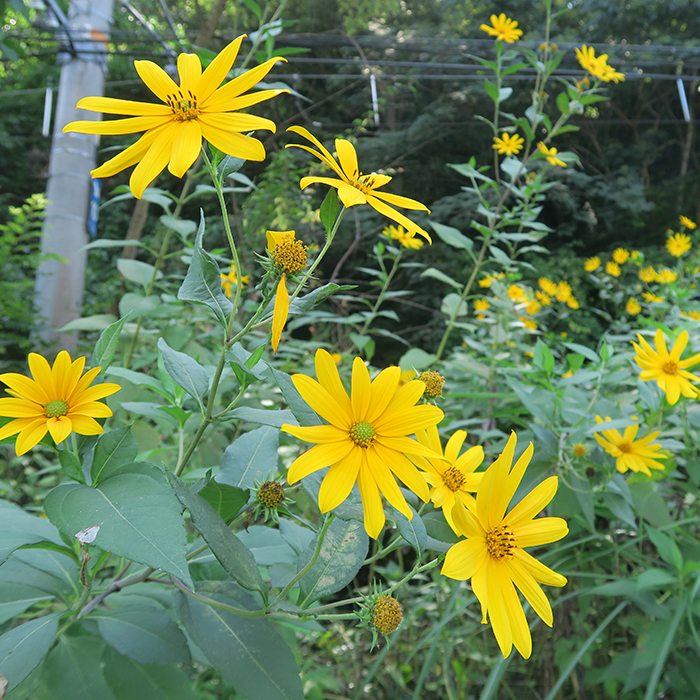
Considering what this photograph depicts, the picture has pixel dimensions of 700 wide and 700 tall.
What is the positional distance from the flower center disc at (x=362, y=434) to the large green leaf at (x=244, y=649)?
23cm

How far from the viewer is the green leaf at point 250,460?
1.84 ft

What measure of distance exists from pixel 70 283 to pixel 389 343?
3313 millimetres

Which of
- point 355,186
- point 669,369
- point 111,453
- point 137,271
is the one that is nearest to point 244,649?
point 111,453

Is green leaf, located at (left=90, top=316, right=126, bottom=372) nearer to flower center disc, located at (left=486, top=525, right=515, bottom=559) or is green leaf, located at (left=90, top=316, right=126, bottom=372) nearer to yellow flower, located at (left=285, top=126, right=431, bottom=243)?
yellow flower, located at (left=285, top=126, right=431, bottom=243)

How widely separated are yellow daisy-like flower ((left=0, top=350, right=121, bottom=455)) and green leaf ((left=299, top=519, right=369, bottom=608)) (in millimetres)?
225

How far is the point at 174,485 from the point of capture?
377 mm

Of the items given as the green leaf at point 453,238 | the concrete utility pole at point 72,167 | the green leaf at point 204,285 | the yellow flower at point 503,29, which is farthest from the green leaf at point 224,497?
the concrete utility pole at point 72,167

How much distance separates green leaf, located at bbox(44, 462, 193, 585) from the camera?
0.35 meters

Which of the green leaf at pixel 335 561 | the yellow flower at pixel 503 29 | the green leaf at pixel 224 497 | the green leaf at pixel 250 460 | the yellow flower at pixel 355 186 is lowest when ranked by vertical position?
the green leaf at pixel 335 561

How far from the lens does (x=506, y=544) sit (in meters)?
0.41

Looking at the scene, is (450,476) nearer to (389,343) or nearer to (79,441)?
(79,441)

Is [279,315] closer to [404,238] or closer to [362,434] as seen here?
[362,434]

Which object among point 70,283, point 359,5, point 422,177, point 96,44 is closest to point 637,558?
point 70,283

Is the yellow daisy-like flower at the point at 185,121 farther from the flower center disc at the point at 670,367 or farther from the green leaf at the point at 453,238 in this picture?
the green leaf at the point at 453,238
